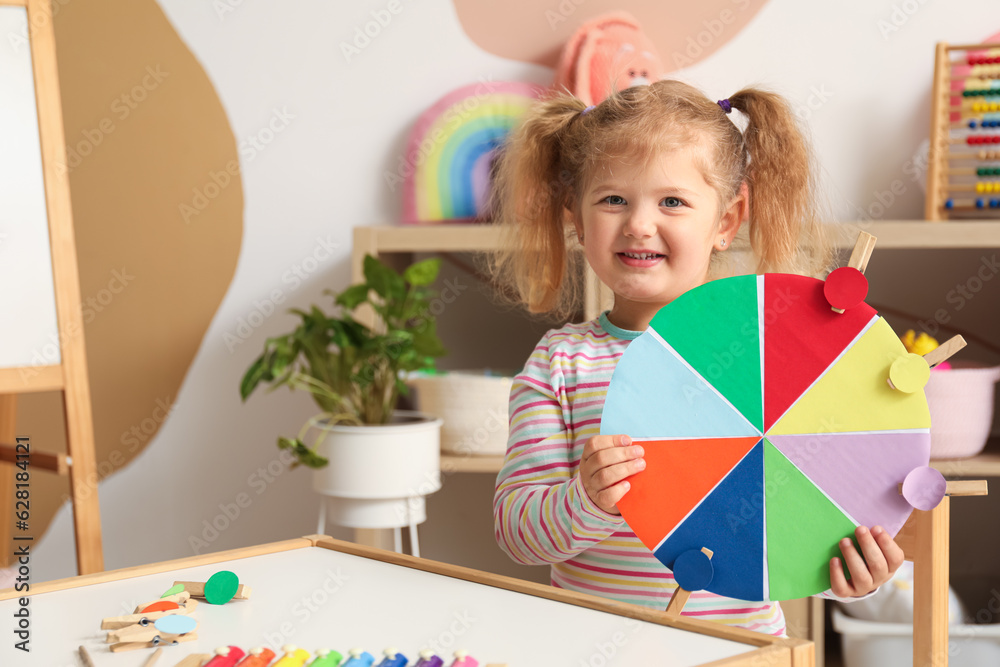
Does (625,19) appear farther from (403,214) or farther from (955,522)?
(955,522)

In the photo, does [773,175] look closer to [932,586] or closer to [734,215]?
[734,215]

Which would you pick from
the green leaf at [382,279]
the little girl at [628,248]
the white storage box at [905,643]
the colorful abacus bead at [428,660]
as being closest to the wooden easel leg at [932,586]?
the little girl at [628,248]

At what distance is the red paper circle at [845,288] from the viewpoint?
2.17 feet

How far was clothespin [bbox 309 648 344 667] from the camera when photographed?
1.83 ft

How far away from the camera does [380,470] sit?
4.87 feet

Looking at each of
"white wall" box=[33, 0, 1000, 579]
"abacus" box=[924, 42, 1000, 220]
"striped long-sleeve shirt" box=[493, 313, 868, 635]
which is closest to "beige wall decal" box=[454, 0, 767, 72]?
"white wall" box=[33, 0, 1000, 579]

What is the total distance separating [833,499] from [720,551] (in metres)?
0.09

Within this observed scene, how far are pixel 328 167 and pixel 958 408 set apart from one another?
126cm

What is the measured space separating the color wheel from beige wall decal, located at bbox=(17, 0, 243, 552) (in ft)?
4.63

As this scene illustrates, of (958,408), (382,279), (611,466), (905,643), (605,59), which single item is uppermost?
(605,59)

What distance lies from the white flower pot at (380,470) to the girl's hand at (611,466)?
81 cm

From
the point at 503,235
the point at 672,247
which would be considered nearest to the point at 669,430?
the point at 672,247

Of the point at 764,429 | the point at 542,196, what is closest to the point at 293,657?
the point at 764,429

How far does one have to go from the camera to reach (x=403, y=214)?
5.90ft
